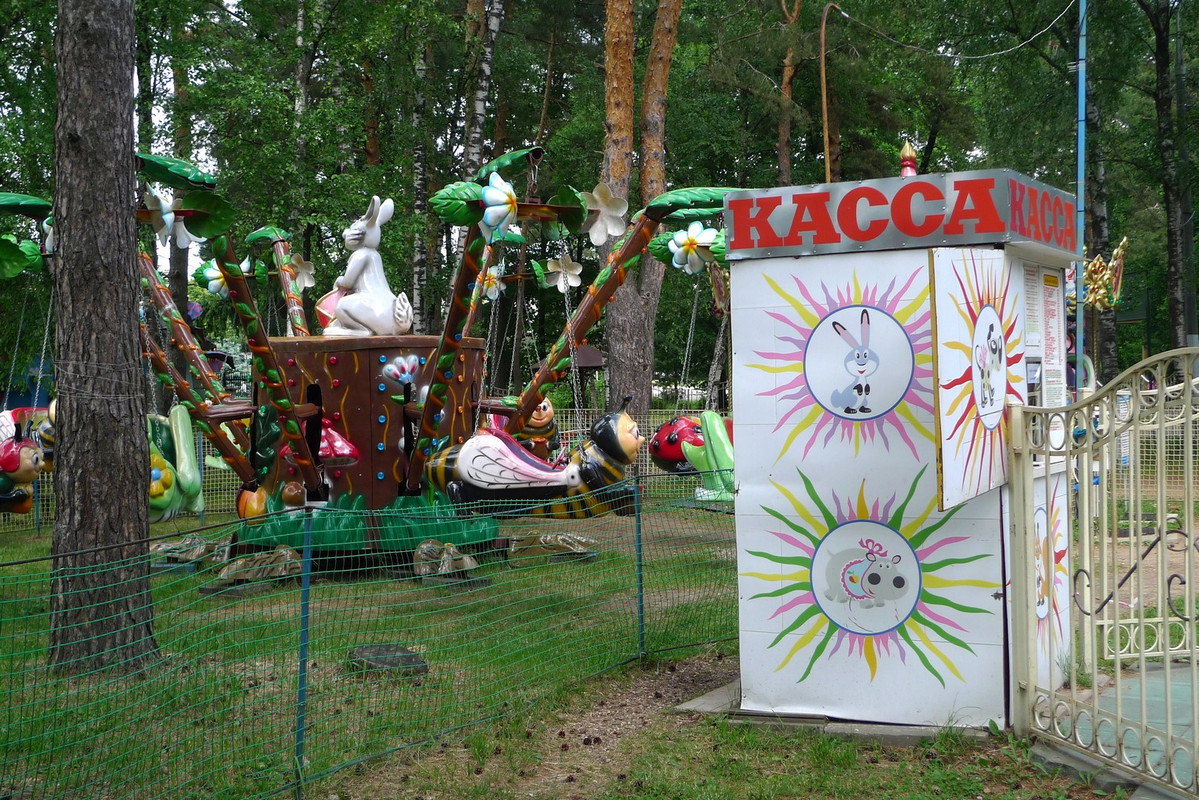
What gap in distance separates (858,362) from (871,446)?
16.6 inches

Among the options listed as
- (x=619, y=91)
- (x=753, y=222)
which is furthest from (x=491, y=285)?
(x=753, y=222)

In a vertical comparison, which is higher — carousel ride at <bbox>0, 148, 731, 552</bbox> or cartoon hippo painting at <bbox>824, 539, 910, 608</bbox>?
carousel ride at <bbox>0, 148, 731, 552</bbox>

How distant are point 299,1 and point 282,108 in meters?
3.15

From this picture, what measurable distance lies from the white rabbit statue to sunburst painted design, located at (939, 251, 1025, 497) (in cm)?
642

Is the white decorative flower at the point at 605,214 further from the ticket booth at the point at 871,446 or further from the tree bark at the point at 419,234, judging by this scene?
the tree bark at the point at 419,234

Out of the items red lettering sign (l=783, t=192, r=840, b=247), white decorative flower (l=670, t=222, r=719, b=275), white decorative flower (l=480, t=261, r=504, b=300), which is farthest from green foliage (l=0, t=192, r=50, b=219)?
red lettering sign (l=783, t=192, r=840, b=247)

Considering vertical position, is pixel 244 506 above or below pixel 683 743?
above

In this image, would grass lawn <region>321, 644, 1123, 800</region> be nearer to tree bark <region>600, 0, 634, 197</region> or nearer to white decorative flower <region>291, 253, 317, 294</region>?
white decorative flower <region>291, 253, 317, 294</region>

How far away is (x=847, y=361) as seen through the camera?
560 centimetres

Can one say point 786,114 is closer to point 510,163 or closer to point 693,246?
point 693,246

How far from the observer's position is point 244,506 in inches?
422

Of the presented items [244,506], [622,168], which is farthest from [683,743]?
[622,168]

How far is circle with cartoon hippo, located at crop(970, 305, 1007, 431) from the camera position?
16.7 ft

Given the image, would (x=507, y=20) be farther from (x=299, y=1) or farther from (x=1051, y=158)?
(x=1051, y=158)
